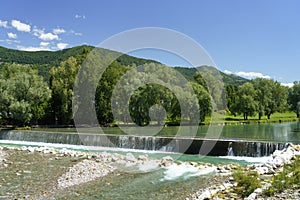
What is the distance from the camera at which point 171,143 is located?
18719 mm

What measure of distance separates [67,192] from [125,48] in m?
7.43

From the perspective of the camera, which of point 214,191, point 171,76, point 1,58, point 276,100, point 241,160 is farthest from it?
point 1,58

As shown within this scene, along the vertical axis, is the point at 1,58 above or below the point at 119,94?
above

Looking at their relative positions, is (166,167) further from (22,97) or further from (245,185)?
(22,97)

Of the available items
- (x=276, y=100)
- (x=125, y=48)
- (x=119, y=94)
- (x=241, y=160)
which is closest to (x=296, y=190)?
(x=241, y=160)

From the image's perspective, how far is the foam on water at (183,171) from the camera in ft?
37.2

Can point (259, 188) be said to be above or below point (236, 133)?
below

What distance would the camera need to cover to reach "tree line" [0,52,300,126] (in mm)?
32594

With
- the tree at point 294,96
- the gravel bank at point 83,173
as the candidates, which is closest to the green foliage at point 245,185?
the gravel bank at point 83,173

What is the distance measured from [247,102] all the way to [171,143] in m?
36.0

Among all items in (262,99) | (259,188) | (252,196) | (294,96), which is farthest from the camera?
(294,96)

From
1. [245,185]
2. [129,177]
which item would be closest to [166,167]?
[129,177]

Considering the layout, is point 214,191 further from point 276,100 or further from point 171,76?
point 276,100

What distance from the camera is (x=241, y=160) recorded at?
15.2 meters
